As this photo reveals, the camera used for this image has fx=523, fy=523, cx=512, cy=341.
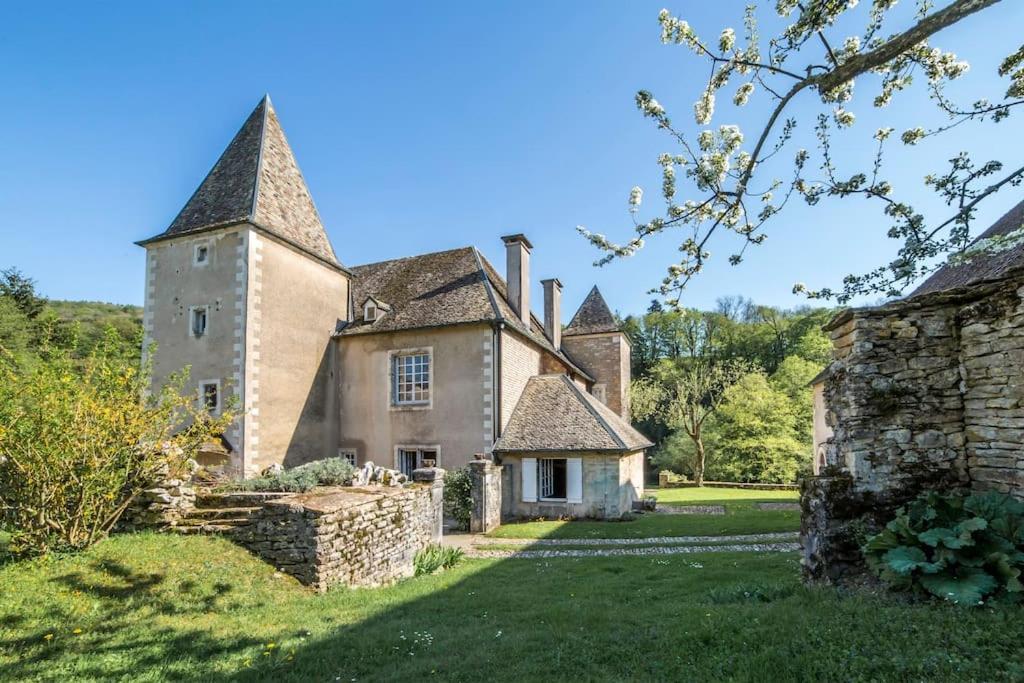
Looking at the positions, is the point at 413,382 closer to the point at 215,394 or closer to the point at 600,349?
the point at 215,394

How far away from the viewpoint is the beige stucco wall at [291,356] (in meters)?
14.7

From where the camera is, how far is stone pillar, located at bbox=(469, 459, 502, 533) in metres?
14.2

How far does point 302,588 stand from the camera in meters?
7.18

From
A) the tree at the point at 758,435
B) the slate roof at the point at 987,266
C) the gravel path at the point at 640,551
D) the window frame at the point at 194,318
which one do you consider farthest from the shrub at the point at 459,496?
the tree at the point at 758,435

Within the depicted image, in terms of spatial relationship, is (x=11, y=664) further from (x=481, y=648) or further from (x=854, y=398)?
(x=854, y=398)

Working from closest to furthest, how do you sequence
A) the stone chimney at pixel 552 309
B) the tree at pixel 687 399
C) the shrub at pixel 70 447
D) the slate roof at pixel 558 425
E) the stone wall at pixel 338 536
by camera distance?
the shrub at pixel 70 447 < the stone wall at pixel 338 536 < the slate roof at pixel 558 425 < the stone chimney at pixel 552 309 < the tree at pixel 687 399

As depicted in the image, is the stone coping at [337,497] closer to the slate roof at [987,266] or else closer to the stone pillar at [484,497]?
the stone pillar at [484,497]

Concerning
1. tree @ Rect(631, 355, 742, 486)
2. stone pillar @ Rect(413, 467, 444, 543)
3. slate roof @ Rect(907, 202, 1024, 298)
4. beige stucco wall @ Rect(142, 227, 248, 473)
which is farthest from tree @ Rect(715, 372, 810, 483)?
beige stucco wall @ Rect(142, 227, 248, 473)

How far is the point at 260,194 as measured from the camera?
15914 millimetres

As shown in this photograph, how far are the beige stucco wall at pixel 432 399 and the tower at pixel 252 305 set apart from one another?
0.76 metres

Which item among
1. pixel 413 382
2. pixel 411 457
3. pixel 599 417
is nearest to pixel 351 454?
pixel 411 457

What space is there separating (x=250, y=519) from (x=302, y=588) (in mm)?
1469

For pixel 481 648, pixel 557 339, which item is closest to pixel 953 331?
pixel 481 648

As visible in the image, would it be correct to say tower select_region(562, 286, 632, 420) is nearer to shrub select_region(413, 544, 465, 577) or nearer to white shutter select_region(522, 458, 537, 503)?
white shutter select_region(522, 458, 537, 503)
